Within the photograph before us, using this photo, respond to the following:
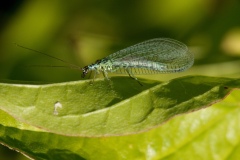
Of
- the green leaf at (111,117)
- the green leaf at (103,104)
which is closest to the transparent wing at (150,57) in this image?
the green leaf at (111,117)

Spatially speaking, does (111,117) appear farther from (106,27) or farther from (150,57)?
(106,27)

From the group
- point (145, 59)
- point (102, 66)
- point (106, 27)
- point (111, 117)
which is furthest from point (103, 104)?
point (106, 27)

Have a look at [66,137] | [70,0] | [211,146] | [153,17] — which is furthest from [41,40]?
[211,146]

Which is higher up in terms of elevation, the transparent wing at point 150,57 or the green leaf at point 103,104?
the green leaf at point 103,104

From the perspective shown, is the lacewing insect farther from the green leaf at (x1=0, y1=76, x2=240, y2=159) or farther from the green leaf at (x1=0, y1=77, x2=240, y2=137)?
the green leaf at (x1=0, y1=77, x2=240, y2=137)

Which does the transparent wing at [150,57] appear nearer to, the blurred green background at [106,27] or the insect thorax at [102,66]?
the insect thorax at [102,66]

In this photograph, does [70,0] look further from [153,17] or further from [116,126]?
[116,126]
